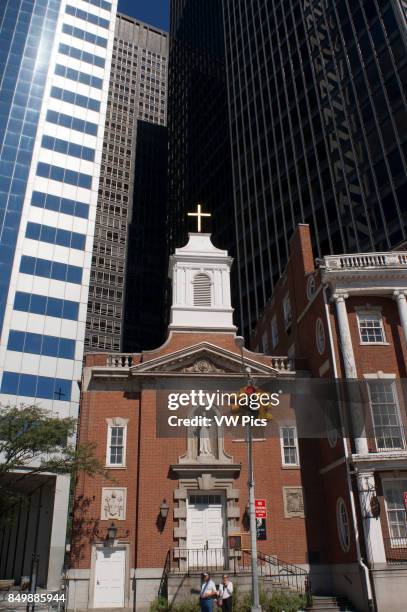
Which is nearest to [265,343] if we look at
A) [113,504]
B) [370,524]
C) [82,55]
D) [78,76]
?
[113,504]

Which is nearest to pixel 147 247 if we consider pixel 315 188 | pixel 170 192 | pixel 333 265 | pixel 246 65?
pixel 170 192

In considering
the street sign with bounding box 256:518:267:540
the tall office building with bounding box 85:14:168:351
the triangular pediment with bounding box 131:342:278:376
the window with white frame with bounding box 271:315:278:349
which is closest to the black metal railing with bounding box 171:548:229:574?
the street sign with bounding box 256:518:267:540

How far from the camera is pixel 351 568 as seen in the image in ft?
77.0

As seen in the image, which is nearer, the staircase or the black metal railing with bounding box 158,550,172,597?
the staircase

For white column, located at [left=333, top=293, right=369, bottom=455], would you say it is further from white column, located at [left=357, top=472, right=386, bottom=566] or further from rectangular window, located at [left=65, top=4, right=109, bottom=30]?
rectangular window, located at [left=65, top=4, right=109, bottom=30]

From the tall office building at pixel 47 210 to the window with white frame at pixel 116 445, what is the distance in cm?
1521

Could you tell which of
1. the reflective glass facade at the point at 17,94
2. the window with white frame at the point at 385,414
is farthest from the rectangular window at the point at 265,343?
the reflective glass facade at the point at 17,94

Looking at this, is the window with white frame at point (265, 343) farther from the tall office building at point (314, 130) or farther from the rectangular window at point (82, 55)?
the rectangular window at point (82, 55)

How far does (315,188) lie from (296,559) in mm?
49845

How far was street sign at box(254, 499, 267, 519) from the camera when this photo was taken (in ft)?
85.0

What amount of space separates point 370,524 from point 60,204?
145 feet

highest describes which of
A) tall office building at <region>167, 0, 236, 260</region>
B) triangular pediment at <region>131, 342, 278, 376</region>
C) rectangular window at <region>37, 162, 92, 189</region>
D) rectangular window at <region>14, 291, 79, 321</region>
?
tall office building at <region>167, 0, 236, 260</region>

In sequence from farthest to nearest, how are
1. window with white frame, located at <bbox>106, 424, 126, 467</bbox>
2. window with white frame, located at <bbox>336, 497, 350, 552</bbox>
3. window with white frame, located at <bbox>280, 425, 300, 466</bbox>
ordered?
window with white frame, located at <bbox>280, 425, 300, 466</bbox> < window with white frame, located at <bbox>106, 424, 126, 467</bbox> < window with white frame, located at <bbox>336, 497, 350, 552</bbox>

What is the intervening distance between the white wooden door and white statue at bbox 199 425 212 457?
18.3 feet
